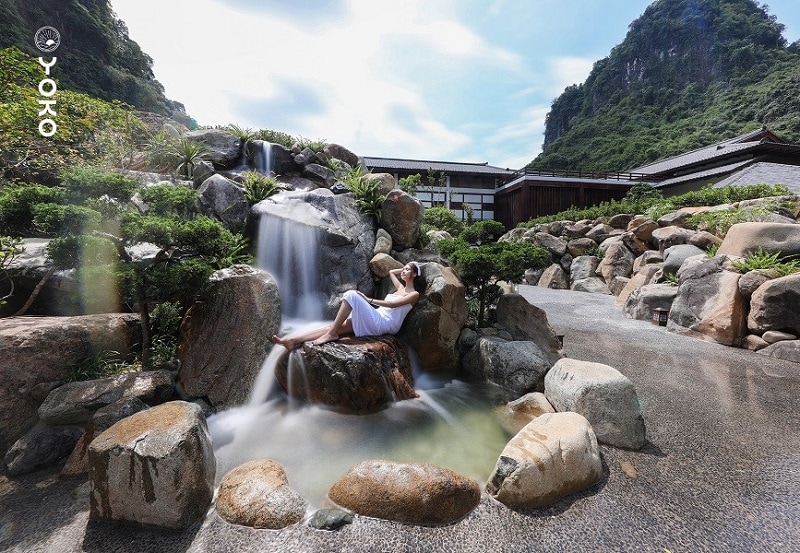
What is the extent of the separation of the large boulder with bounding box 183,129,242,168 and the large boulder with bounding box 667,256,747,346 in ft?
44.0

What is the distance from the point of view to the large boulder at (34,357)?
3.36 m

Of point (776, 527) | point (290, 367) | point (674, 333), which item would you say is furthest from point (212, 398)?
point (674, 333)

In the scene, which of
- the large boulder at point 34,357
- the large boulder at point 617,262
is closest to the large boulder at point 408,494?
the large boulder at point 34,357

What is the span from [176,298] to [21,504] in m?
2.29

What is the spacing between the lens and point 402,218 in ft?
24.2

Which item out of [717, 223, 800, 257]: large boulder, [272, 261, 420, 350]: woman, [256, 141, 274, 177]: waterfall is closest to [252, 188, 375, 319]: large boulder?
[272, 261, 420, 350]: woman

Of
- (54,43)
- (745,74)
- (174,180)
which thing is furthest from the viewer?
(745,74)

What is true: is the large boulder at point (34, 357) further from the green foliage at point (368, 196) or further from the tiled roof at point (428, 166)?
the tiled roof at point (428, 166)

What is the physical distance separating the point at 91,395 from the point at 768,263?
1191 centimetres

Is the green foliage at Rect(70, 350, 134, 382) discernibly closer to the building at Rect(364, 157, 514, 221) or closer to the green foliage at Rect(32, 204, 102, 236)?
the green foliage at Rect(32, 204, 102, 236)

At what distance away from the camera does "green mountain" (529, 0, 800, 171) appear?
120 feet

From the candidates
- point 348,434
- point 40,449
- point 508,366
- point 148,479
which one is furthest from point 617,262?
point 40,449

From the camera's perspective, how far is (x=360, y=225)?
7562 millimetres

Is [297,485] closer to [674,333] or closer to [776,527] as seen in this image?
[776,527]
